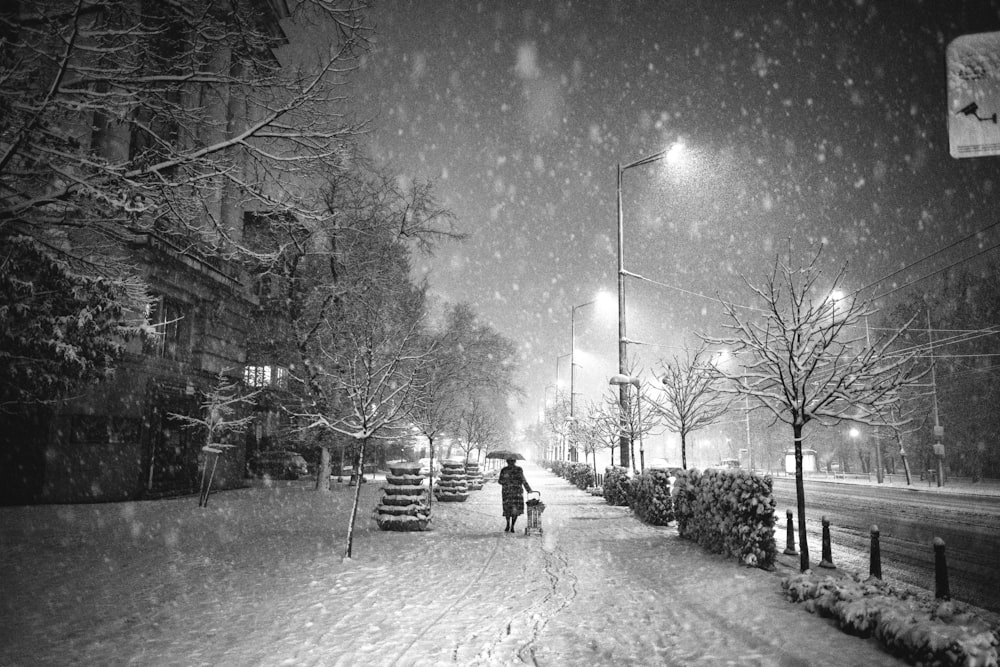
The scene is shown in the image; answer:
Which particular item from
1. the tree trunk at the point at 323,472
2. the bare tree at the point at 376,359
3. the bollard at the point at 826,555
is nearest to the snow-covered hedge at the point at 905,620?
the bollard at the point at 826,555

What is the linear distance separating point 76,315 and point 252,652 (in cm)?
652

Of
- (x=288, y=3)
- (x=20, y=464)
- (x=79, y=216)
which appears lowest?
(x=20, y=464)

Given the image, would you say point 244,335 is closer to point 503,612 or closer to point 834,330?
Answer: point 503,612

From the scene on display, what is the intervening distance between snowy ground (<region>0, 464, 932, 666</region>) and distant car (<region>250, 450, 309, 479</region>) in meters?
21.2

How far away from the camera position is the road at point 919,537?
8688 mm

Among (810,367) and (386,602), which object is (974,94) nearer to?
(810,367)

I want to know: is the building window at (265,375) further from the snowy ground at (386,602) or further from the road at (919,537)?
the road at (919,537)

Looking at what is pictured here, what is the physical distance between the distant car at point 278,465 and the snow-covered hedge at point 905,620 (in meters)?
32.3

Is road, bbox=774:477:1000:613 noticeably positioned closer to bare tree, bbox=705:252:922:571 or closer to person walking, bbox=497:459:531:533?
bare tree, bbox=705:252:922:571

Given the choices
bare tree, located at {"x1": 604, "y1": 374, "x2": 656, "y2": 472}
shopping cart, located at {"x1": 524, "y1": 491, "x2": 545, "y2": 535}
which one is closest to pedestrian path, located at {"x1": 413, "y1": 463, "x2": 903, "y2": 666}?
shopping cart, located at {"x1": 524, "y1": 491, "x2": 545, "y2": 535}

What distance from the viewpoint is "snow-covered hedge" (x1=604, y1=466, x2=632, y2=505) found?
19234 millimetres

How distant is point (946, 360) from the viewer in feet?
126

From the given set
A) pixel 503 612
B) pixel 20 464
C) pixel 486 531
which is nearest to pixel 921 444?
pixel 486 531

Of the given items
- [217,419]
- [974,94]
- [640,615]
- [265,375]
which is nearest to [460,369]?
[265,375]
